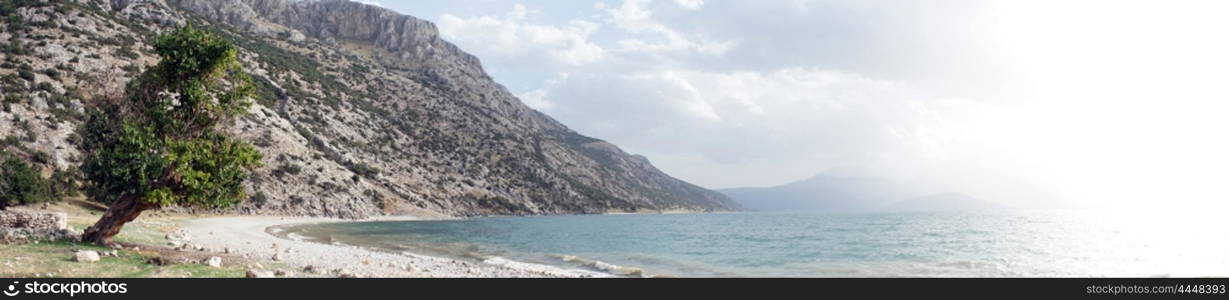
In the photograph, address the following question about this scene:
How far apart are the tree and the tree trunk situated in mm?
28

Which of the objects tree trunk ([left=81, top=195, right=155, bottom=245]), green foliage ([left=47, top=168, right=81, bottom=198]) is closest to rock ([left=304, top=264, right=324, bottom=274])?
tree trunk ([left=81, top=195, right=155, bottom=245])

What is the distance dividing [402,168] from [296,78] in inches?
1281

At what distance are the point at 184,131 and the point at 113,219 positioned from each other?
13.9ft

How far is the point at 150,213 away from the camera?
2411 inches

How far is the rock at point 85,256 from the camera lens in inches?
695

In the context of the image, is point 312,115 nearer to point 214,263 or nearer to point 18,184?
point 18,184

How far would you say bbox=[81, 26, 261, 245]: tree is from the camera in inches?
887

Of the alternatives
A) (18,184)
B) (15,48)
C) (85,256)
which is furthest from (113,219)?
(15,48)

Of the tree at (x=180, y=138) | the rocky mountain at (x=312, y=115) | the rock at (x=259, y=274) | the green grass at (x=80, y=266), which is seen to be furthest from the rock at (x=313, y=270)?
the rocky mountain at (x=312, y=115)

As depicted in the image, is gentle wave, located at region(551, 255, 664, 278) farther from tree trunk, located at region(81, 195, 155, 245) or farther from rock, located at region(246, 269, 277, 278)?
tree trunk, located at region(81, 195, 155, 245)

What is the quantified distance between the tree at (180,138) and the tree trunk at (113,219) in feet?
0.09

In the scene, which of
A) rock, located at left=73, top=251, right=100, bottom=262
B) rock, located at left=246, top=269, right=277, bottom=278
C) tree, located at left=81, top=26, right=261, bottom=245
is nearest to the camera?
rock, located at left=246, top=269, right=277, bottom=278

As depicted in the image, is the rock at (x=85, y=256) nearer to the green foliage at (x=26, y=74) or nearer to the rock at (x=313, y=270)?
the rock at (x=313, y=270)

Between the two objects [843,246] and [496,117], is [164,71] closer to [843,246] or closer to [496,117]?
[843,246]
